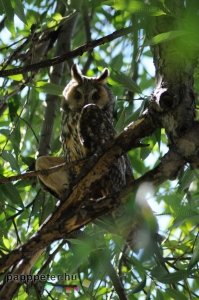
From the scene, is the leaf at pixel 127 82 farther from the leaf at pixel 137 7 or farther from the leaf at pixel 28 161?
the leaf at pixel 137 7

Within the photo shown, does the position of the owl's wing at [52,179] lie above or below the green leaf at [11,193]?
above

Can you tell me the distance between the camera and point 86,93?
10.8 feet

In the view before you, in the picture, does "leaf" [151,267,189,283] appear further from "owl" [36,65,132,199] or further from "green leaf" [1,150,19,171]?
"green leaf" [1,150,19,171]

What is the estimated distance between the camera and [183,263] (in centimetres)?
257

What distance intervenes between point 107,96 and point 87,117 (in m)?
0.50

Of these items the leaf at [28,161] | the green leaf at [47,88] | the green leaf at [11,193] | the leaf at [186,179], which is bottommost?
the leaf at [186,179]

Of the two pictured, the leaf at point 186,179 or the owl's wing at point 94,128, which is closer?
the leaf at point 186,179

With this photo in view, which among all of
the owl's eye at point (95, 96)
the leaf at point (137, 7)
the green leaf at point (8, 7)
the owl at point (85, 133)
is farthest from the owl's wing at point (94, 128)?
the leaf at point (137, 7)

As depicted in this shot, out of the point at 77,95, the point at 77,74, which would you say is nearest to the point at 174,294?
the point at 77,95

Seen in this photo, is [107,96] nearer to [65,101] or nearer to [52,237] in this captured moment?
[65,101]

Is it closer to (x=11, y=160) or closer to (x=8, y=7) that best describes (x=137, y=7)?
(x=8, y=7)

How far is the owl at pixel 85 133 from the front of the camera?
2660 mm

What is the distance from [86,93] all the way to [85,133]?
0.62 meters

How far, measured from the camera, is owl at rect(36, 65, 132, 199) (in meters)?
2.66
